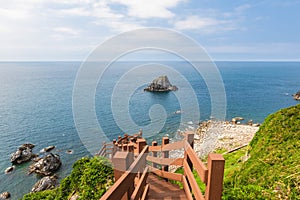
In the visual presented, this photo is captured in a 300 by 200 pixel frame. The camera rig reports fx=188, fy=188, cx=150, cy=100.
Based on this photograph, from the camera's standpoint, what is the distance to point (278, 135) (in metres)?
4.82

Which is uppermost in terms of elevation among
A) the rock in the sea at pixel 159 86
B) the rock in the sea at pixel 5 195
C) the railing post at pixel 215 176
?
the railing post at pixel 215 176

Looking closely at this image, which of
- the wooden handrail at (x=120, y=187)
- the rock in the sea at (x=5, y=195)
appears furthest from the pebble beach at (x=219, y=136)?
the rock in the sea at (x=5, y=195)

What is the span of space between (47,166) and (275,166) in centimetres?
1890

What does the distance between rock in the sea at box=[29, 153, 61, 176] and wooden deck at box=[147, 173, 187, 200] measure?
56.2 feet

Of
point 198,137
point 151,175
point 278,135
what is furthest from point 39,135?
point 278,135

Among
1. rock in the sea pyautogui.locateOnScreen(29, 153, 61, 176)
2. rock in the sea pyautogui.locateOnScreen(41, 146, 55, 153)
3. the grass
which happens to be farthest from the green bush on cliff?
rock in the sea pyautogui.locateOnScreen(41, 146, 55, 153)

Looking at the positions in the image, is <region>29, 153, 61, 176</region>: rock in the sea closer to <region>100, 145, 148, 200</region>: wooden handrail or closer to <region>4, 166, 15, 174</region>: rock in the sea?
<region>4, 166, 15, 174</region>: rock in the sea

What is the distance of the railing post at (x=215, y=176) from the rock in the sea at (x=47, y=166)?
1912cm

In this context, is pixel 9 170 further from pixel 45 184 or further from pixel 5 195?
pixel 45 184

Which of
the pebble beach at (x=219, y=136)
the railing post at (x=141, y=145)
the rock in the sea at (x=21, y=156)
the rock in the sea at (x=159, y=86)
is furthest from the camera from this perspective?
the rock in the sea at (x=159, y=86)

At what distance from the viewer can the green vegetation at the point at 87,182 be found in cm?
631

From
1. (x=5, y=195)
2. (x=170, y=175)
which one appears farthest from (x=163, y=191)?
(x=5, y=195)

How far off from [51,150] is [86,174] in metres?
17.4

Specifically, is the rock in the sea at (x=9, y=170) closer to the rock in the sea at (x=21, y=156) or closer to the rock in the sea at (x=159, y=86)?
the rock in the sea at (x=21, y=156)
